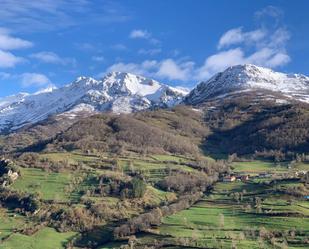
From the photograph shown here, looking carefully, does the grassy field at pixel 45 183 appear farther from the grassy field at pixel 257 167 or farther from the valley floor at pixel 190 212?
the grassy field at pixel 257 167

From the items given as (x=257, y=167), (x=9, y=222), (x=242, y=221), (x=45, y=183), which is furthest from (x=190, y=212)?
(x=257, y=167)

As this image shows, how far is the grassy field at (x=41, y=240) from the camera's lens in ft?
371

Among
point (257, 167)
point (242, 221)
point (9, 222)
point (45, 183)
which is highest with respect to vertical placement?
point (257, 167)

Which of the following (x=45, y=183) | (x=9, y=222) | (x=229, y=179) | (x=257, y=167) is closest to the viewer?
(x=9, y=222)

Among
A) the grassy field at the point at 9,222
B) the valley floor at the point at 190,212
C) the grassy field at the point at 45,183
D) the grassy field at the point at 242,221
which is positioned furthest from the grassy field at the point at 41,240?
the grassy field at the point at 45,183

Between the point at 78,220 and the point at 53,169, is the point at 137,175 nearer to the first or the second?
the point at 53,169

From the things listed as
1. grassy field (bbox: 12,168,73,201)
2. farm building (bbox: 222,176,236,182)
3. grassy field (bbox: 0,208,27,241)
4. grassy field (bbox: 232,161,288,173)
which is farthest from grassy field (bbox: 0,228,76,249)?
grassy field (bbox: 232,161,288,173)

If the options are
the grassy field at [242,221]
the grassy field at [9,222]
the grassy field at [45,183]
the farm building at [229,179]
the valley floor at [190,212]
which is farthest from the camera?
the farm building at [229,179]

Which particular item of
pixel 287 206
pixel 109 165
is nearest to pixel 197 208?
pixel 287 206

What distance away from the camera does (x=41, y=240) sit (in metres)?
117

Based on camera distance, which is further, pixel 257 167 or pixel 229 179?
pixel 257 167

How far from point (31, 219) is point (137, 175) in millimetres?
38565

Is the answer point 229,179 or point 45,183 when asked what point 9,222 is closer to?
point 45,183

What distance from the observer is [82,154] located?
630ft
